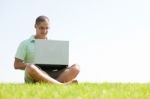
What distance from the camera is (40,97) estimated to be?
5750mm

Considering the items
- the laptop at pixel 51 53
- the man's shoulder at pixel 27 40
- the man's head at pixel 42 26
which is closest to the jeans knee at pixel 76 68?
the laptop at pixel 51 53

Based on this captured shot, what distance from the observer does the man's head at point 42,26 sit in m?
9.01

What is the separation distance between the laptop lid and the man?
8.3 inches

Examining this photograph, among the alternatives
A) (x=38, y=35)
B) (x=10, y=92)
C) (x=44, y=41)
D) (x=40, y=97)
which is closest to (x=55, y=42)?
(x=44, y=41)

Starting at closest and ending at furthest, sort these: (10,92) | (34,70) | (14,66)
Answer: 1. (10,92)
2. (34,70)
3. (14,66)

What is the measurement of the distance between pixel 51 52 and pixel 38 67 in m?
0.39

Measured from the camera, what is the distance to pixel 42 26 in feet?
29.6

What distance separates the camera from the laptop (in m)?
8.40

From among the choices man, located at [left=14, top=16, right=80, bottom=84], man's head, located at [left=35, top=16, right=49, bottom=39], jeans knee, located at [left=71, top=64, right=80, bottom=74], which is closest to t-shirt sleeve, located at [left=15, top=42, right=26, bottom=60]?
man, located at [left=14, top=16, right=80, bottom=84]

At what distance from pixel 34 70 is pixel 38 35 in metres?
1.08

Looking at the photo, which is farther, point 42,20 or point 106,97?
point 42,20

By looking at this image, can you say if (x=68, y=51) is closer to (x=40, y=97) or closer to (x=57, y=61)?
(x=57, y=61)

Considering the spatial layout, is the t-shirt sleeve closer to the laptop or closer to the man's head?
the man's head

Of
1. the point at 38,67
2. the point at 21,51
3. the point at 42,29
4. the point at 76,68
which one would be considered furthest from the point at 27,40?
the point at 76,68
